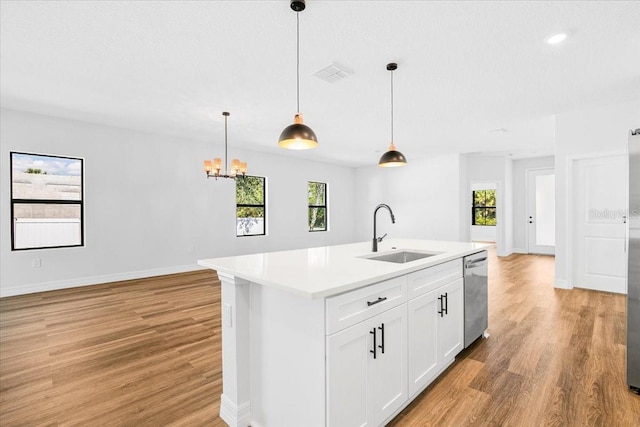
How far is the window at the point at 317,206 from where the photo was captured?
8.67m

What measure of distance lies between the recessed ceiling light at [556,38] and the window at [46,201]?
20.7 feet

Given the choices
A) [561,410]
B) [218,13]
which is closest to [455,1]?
[218,13]

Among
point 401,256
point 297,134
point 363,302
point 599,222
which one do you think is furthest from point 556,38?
point 599,222

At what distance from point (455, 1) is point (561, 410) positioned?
8.93ft

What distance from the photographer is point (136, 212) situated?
5465 millimetres

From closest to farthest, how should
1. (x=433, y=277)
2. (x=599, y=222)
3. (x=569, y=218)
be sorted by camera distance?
1. (x=433, y=277)
2. (x=599, y=222)
3. (x=569, y=218)

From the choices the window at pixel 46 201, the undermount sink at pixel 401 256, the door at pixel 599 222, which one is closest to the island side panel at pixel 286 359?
the undermount sink at pixel 401 256

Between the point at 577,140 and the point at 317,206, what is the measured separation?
19.3ft

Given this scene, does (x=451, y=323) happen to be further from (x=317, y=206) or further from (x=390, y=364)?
(x=317, y=206)

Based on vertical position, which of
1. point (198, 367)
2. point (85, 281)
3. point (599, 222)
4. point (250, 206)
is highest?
point (250, 206)

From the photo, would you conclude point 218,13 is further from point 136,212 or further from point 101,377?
point 136,212

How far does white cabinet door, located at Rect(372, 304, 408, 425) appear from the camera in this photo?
1631 millimetres

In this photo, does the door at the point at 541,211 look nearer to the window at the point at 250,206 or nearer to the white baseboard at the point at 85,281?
the window at the point at 250,206

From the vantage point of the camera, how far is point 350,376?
146 cm
